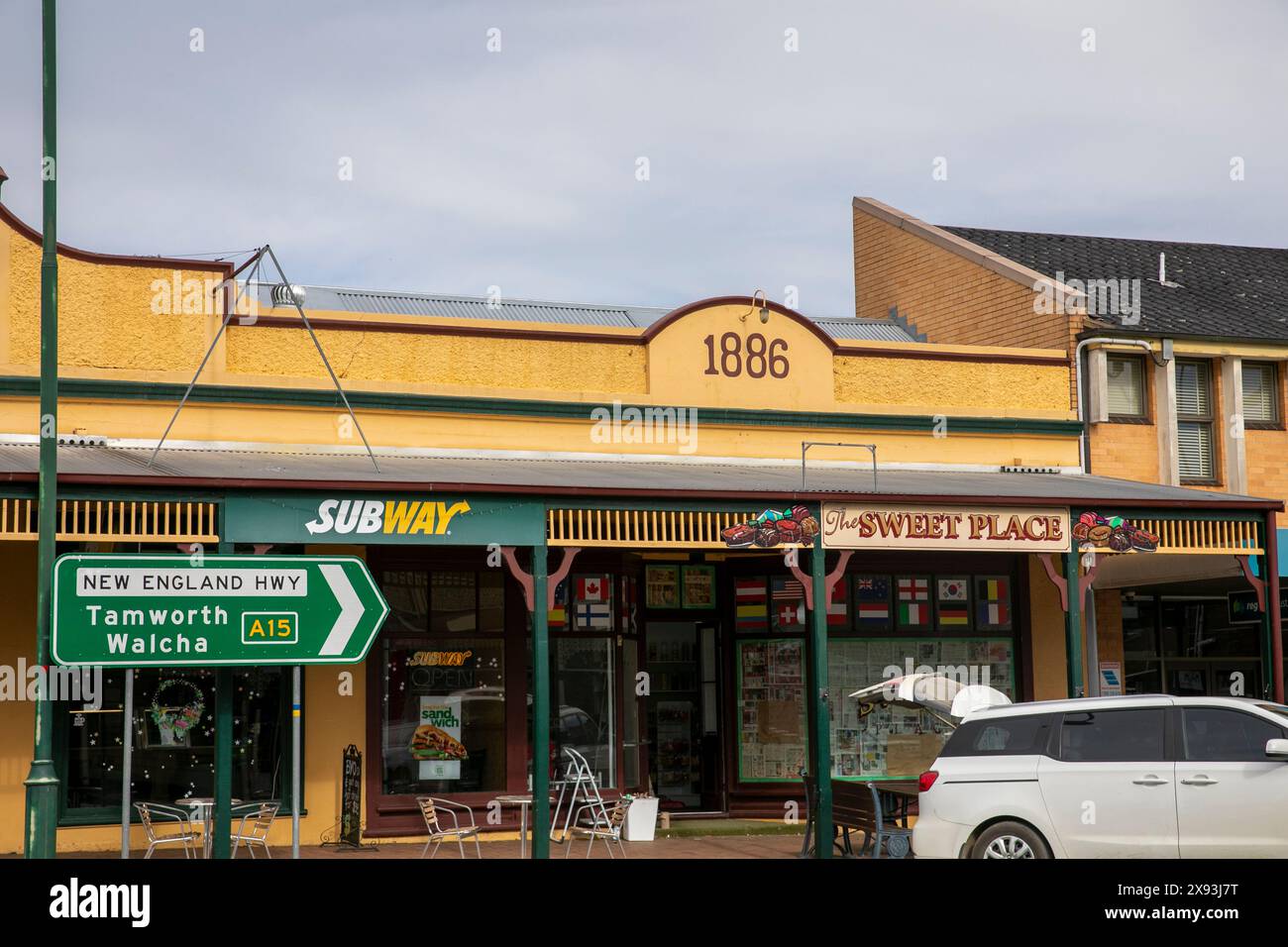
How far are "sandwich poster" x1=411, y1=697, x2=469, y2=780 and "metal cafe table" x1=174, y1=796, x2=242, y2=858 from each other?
2.24 meters

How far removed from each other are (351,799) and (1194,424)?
1163 centimetres

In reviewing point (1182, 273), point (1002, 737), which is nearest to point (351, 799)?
point (1002, 737)

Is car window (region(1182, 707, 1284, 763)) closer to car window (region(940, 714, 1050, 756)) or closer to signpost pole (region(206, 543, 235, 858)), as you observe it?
car window (region(940, 714, 1050, 756))

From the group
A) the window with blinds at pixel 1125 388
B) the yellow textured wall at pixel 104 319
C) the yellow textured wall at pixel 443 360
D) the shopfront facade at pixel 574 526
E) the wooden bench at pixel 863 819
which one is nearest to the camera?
the wooden bench at pixel 863 819

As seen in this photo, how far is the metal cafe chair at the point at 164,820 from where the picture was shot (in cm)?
1336

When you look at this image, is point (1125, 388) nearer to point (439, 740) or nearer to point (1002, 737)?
point (1002, 737)

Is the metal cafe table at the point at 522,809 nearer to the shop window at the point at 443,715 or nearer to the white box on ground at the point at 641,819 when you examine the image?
the shop window at the point at 443,715

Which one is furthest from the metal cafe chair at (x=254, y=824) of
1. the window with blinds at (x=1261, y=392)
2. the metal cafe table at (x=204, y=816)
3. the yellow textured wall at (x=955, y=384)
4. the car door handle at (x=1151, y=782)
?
the window with blinds at (x=1261, y=392)

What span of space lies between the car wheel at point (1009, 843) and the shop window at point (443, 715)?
6589mm

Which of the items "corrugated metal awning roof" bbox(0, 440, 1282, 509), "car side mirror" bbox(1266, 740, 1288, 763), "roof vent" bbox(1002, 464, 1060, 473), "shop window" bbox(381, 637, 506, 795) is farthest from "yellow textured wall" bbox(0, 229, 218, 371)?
"car side mirror" bbox(1266, 740, 1288, 763)

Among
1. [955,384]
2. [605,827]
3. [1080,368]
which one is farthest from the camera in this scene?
[1080,368]

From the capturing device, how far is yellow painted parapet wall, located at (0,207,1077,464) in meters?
15.1

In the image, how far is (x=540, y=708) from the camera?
1314 cm
